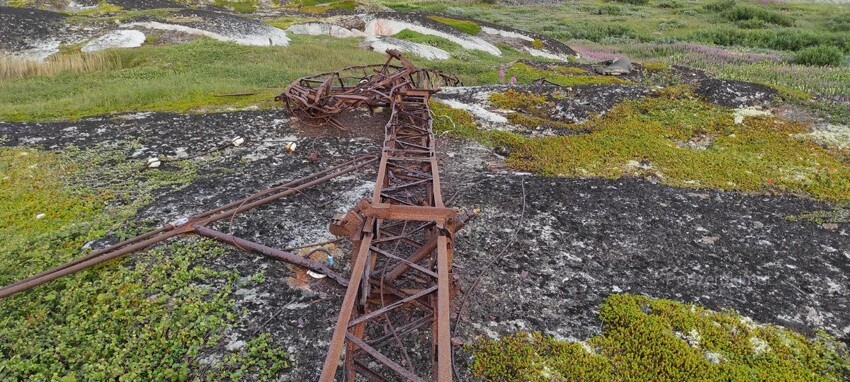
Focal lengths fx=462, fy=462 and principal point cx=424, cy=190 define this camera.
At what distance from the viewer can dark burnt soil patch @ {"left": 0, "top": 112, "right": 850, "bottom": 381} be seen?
17.2 ft

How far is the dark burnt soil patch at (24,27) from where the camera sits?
2073 centimetres

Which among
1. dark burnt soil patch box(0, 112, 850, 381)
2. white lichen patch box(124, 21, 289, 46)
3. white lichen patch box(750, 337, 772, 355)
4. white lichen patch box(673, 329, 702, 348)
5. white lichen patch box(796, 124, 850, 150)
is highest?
white lichen patch box(124, 21, 289, 46)

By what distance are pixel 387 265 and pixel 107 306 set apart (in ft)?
9.97

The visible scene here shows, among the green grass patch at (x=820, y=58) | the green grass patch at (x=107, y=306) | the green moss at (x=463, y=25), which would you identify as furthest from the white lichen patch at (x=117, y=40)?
the green grass patch at (x=820, y=58)

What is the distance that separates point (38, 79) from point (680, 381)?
21177 millimetres

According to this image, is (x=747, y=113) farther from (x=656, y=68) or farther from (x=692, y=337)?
(x=692, y=337)

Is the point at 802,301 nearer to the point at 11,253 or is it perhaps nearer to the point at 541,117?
the point at 541,117

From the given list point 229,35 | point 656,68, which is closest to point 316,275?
point 656,68

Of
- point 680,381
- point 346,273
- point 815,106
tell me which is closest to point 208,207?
point 346,273

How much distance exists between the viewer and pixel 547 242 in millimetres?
6562

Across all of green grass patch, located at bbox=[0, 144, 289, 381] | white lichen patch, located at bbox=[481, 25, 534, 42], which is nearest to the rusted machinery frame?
green grass patch, located at bbox=[0, 144, 289, 381]

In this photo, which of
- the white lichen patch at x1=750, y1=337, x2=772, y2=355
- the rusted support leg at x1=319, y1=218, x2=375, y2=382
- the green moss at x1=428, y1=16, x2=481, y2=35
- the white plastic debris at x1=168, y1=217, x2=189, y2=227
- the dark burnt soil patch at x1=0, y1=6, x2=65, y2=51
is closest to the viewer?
the rusted support leg at x1=319, y1=218, x2=375, y2=382

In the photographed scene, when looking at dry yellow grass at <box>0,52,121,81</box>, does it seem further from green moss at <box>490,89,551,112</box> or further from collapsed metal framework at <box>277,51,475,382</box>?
collapsed metal framework at <box>277,51,475,382</box>

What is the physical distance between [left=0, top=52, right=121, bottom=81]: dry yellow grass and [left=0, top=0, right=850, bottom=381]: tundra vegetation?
2.8 inches
